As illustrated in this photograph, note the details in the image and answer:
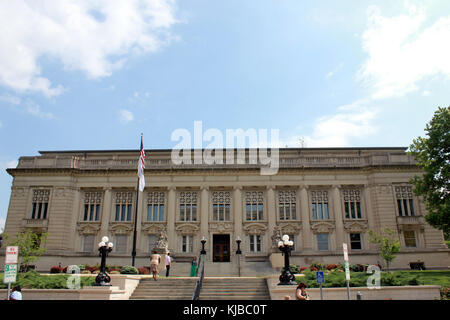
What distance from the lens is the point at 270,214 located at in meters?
42.1

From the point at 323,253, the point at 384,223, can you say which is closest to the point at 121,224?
the point at 323,253

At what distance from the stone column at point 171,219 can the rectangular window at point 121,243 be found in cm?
529

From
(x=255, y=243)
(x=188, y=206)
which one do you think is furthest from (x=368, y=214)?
(x=188, y=206)

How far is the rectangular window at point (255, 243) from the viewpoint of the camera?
137 ft

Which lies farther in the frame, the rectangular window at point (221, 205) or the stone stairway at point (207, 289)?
the rectangular window at point (221, 205)

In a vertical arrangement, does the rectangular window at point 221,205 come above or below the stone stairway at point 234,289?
above

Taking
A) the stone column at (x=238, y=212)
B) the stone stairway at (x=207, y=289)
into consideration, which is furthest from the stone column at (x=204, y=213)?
the stone stairway at (x=207, y=289)

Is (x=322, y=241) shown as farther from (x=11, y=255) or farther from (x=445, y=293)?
(x=11, y=255)

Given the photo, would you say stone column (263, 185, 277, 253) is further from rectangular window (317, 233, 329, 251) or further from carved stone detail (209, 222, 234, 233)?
rectangular window (317, 233, 329, 251)

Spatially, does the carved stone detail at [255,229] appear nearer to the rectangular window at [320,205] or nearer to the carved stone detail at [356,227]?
the rectangular window at [320,205]

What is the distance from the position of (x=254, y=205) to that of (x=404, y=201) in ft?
57.5
